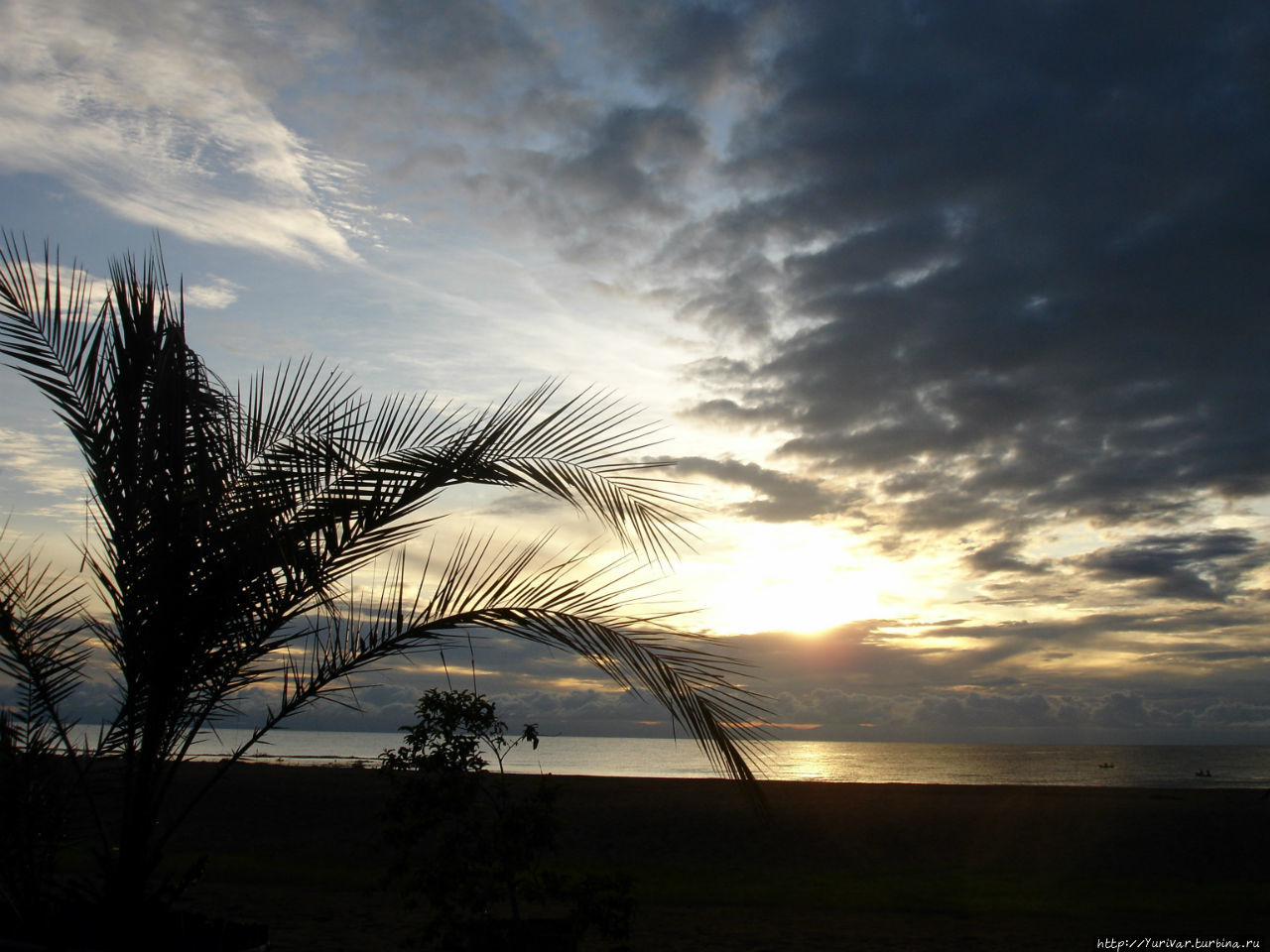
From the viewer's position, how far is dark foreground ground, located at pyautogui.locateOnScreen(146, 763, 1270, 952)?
10023mm

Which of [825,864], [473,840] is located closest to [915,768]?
A: [825,864]

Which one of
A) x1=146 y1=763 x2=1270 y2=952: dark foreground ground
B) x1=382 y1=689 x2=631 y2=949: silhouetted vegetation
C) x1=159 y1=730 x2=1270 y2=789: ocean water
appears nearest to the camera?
x1=382 y1=689 x2=631 y2=949: silhouetted vegetation

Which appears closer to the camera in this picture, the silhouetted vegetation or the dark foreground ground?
the silhouetted vegetation

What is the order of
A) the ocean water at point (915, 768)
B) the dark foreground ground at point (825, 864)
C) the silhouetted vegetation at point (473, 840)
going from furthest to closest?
the ocean water at point (915, 768)
the dark foreground ground at point (825, 864)
the silhouetted vegetation at point (473, 840)

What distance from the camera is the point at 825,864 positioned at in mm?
15914

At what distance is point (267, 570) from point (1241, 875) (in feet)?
61.2

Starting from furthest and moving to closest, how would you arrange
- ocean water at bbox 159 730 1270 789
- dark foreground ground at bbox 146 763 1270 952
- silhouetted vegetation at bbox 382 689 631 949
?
ocean water at bbox 159 730 1270 789, dark foreground ground at bbox 146 763 1270 952, silhouetted vegetation at bbox 382 689 631 949

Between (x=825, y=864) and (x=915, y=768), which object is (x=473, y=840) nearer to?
(x=825, y=864)

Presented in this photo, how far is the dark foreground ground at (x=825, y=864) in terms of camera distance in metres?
10.0

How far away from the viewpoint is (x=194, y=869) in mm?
4609

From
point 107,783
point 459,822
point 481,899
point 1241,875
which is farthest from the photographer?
point 1241,875

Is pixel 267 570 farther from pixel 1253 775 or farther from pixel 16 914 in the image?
pixel 1253 775

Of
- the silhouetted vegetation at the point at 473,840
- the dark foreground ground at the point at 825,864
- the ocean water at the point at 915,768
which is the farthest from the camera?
the ocean water at the point at 915,768

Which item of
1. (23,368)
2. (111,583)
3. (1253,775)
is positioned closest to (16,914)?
(111,583)
